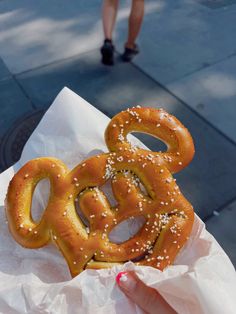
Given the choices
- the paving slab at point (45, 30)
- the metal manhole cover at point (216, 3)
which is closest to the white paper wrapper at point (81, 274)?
the paving slab at point (45, 30)

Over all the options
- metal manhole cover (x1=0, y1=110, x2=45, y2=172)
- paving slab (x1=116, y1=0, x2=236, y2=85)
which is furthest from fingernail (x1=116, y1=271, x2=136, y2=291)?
paving slab (x1=116, y1=0, x2=236, y2=85)

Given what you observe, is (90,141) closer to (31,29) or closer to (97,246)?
(97,246)

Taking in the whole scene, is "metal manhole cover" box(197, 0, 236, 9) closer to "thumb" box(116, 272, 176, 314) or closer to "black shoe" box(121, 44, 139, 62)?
"black shoe" box(121, 44, 139, 62)

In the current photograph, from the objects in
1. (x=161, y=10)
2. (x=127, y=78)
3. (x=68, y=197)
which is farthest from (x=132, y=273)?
(x=161, y=10)

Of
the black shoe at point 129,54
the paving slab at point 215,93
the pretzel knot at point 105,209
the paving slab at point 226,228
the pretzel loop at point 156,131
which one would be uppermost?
the pretzel loop at point 156,131

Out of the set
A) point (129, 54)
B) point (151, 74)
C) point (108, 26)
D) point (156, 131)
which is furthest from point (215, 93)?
point (156, 131)

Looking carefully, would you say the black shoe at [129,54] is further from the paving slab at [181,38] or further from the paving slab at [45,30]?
the paving slab at [45,30]
